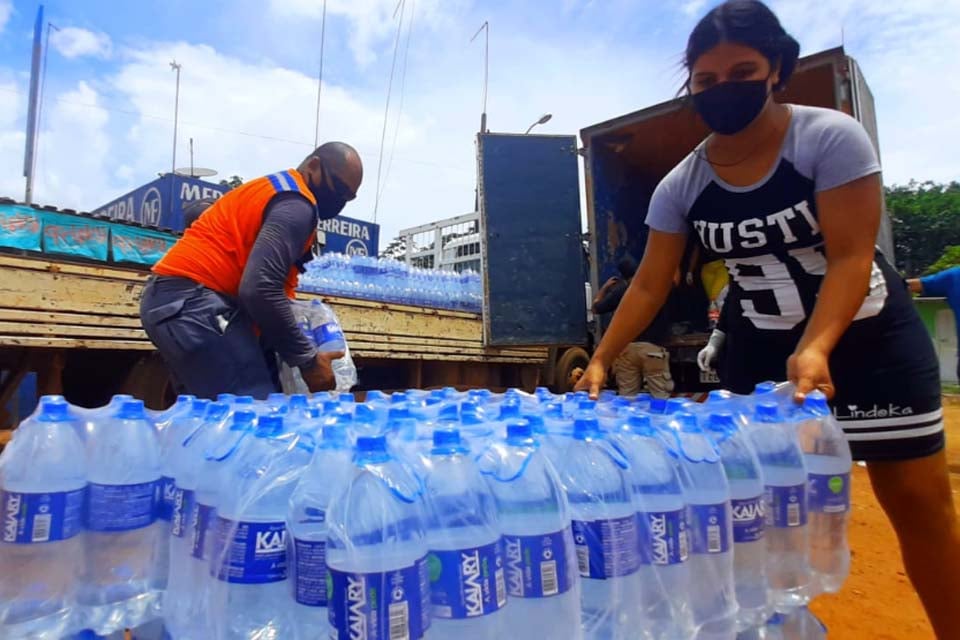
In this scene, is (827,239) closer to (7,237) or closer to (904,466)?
(904,466)

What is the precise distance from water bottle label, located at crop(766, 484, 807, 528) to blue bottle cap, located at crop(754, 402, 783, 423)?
17 centimetres

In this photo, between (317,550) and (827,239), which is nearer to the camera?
(317,550)

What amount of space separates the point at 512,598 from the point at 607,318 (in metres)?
5.46

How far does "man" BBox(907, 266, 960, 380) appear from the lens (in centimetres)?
205

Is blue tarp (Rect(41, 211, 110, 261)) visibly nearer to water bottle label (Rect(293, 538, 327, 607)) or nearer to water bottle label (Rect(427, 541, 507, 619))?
water bottle label (Rect(293, 538, 327, 607))

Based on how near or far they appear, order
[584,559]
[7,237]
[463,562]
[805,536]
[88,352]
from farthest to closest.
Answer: [7,237], [88,352], [805,536], [584,559], [463,562]

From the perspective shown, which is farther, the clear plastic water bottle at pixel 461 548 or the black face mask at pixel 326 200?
the black face mask at pixel 326 200

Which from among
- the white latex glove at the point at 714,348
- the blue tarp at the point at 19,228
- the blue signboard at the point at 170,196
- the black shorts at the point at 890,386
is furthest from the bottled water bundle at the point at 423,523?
the blue signboard at the point at 170,196

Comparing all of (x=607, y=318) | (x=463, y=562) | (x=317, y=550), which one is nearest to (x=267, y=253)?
(x=317, y=550)

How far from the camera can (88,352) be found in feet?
14.3

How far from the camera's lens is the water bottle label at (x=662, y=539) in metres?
1.30

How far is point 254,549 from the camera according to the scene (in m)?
1.15

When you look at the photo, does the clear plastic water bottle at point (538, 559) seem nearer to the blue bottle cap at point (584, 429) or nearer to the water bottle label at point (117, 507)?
the blue bottle cap at point (584, 429)

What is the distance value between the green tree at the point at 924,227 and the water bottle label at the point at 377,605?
32875 mm
